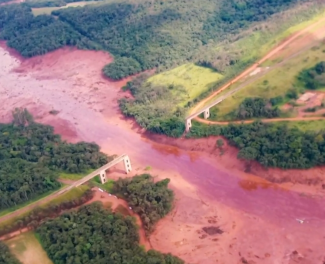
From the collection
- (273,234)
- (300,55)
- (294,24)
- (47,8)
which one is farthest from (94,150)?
(47,8)

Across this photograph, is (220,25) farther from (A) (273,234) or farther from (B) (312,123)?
(A) (273,234)

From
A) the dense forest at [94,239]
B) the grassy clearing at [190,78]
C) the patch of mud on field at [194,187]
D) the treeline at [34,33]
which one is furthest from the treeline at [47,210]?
the treeline at [34,33]

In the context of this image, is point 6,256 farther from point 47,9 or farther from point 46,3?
point 46,3

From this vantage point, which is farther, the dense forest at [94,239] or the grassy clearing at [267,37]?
the grassy clearing at [267,37]

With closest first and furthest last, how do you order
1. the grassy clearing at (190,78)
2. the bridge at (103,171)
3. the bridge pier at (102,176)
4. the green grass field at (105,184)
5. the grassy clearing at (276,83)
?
the bridge at (103,171)
the green grass field at (105,184)
the bridge pier at (102,176)
the grassy clearing at (276,83)
the grassy clearing at (190,78)

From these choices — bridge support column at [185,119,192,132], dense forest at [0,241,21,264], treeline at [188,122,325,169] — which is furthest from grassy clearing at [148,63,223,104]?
dense forest at [0,241,21,264]

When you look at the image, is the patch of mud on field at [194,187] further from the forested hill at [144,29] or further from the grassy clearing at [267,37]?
the grassy clearing at [267,37]
